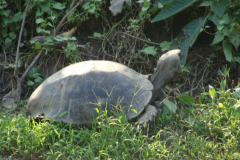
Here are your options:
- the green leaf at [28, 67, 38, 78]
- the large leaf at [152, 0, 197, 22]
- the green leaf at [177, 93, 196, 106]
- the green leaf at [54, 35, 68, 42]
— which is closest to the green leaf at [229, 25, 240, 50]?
the large leaf at [152, 0, 197, 22]

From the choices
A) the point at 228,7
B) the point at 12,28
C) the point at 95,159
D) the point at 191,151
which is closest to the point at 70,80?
the point at 95,159

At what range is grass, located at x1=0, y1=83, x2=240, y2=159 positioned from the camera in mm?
3201

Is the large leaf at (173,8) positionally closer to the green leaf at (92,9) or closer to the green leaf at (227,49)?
the green leaf at (227,49)

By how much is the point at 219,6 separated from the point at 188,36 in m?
0.62

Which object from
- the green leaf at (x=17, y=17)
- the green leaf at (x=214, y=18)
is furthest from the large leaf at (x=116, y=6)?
the green leaf at (x=17, y=17)

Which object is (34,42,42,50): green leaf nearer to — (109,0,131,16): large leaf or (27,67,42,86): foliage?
(27,67,42,86): foliage

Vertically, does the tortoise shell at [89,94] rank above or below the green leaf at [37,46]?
below

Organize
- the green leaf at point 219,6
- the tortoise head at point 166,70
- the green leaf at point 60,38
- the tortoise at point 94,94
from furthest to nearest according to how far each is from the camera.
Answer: the green leaf at point 60,38, the green leaf at point 219,6, the tortoise head at point 166,70, the tortoise at point 94,94

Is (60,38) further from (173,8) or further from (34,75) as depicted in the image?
(173,8)

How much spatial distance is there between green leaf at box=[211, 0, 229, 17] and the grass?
1450mm

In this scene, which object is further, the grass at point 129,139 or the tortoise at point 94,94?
the tortoise at point 94,94

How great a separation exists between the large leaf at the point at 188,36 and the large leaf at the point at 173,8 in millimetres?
285

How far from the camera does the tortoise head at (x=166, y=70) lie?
4.03 metres

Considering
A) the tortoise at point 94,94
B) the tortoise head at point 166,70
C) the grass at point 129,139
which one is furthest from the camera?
the tortoise head at point 166,70
